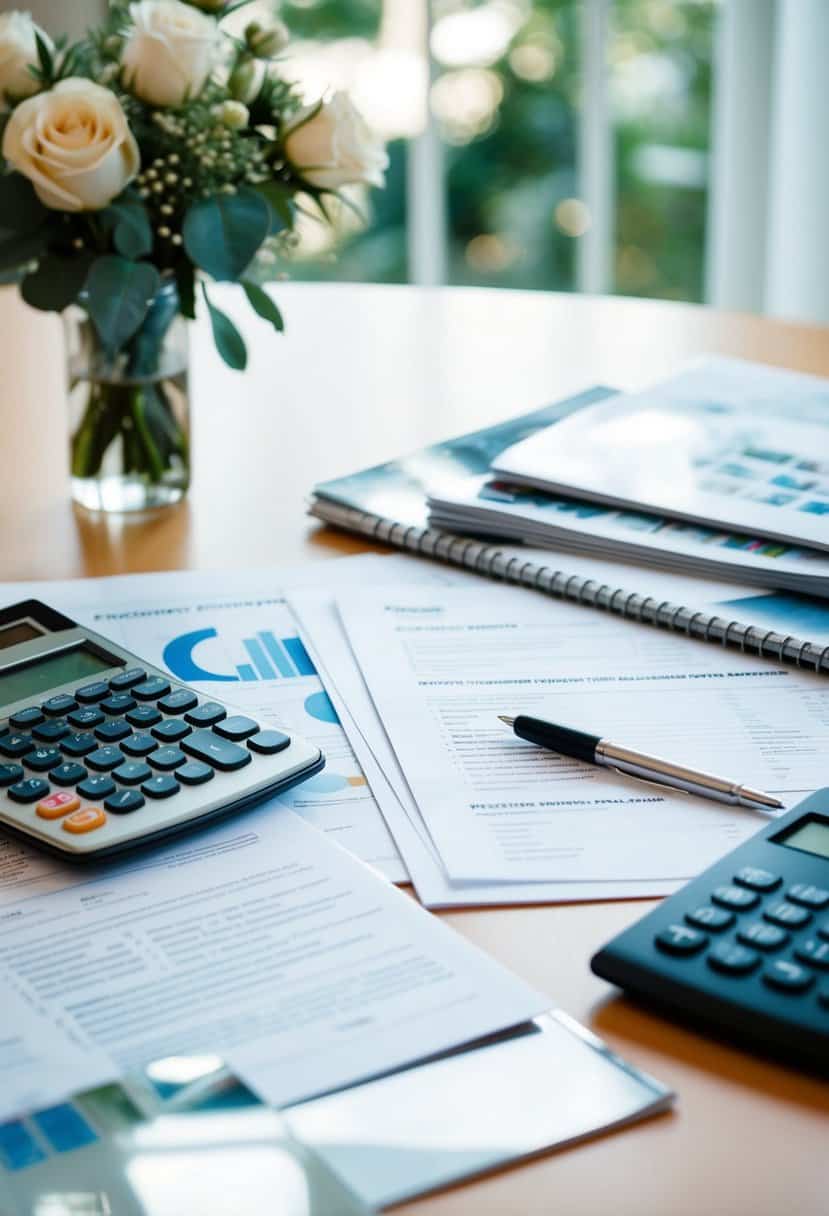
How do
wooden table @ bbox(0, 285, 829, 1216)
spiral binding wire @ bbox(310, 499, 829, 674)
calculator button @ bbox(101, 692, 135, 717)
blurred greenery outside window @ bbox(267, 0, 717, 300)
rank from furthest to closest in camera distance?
blurred greenery outside window @ bbox(267, 0, 717, 300) → spiral binding wire @ bbox(310, 499, 829, 674) → calculator button @ bbox(101, 692, 135, 717) → wooden table @ bbox(0, 285, 829, 1216)

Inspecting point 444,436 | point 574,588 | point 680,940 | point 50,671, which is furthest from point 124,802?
point 444,436

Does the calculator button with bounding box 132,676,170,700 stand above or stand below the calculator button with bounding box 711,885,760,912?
above

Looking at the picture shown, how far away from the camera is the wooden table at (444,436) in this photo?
419 millimetres

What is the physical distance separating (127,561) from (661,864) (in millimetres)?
441

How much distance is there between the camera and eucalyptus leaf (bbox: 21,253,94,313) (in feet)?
2.74

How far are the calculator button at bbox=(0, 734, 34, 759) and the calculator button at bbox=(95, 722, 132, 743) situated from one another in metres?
0.03

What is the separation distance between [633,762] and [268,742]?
0.53ft

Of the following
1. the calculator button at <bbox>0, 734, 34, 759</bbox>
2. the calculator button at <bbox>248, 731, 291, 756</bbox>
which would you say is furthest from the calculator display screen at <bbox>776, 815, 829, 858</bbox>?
the calculator button at <bbox>0, 734, 34, 759</bbox>

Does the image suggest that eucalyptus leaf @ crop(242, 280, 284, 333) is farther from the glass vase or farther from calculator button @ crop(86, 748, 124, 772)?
calculator button @ crop(86, 748, 124, 772)

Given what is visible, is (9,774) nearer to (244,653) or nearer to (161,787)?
(161,787)

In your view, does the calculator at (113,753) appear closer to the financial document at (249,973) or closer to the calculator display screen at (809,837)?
the financial document at (249,973)

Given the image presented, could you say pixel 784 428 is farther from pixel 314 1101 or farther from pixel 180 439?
pixel 314 1101

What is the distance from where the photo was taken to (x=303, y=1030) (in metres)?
0.47

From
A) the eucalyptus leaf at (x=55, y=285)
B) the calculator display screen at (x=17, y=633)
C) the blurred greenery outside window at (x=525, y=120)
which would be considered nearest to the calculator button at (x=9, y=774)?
the calculator display screen at (x=17, y=633)
